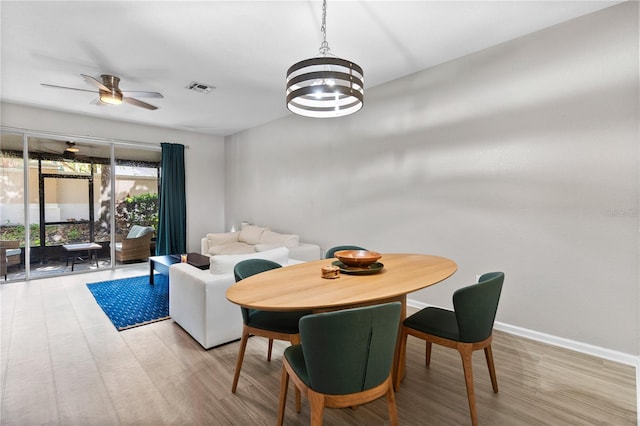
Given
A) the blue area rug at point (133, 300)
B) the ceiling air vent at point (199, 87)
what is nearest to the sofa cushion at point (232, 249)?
the blue area rug at point (133, 300)

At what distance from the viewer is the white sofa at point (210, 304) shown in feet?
8.54

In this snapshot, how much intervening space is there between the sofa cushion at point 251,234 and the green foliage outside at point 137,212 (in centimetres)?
193

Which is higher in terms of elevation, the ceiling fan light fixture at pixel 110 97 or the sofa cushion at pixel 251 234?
the ceiling fan light fixture at pixel 110 97

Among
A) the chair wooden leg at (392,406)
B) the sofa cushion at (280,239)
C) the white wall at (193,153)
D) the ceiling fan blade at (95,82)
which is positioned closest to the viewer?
the chair wooden leg at (392,406)

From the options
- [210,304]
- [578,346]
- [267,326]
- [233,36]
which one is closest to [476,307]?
[267,326]

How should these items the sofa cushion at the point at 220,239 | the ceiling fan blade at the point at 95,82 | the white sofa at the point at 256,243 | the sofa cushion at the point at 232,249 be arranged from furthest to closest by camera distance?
the sofa cushion at the point at 220,239
the sofa cushion at the point at 232,249
the white sofa at the point at 256,243
the ceiling fan blade at the point at 95,82

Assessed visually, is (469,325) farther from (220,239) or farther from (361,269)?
(220,239)

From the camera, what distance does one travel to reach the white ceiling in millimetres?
2400

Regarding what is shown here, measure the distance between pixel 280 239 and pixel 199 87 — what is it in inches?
97.4

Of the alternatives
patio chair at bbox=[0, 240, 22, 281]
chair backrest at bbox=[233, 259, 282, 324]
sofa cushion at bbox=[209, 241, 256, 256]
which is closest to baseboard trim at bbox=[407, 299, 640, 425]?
chair backrest at bbox=[233, 259, 282, 324]

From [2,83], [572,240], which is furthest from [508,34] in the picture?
[2,83]

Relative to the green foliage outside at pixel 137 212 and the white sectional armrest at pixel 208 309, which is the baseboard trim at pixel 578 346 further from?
the green foliage outside at pixel 137 212

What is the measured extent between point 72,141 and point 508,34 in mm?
6546

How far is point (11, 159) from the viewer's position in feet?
15.6
